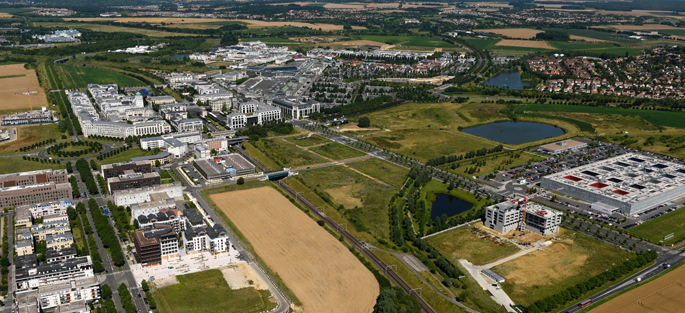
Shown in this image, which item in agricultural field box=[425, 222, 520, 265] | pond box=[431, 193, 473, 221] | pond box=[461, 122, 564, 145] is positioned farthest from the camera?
pond box=[461, 122, 564, 145]

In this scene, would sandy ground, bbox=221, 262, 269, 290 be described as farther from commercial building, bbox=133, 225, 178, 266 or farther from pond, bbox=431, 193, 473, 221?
pond, bbox=431, 193, 473, 221

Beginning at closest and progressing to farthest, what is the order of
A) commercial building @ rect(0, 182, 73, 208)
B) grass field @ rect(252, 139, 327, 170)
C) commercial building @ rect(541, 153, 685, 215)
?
commercial building @ rect(0, 182, 73, 208)
commercial building @ rect(541, 153, 685, 215)
grass field @ rect(252, 139, 327, 170)

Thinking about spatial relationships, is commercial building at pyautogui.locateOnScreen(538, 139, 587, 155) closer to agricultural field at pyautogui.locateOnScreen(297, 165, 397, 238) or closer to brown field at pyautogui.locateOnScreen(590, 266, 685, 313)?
agricultural field at pyautogui.locateOnScreen(297, 165, 397, 238)

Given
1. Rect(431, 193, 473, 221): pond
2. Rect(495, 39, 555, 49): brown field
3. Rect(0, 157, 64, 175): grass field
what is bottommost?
Rect(431, 193, 473, 221): pond

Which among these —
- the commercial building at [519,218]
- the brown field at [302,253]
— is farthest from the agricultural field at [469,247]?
the brown field at [302,253]

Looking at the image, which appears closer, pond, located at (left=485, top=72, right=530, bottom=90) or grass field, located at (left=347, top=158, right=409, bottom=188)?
grass field, located at (left=347, top=158, right=409, bottom=188)

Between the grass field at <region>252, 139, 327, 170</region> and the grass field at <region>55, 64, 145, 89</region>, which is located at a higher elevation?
the grass field at <region>55, 64, 145, 89</region>

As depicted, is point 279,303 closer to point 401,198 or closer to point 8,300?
point 8,300

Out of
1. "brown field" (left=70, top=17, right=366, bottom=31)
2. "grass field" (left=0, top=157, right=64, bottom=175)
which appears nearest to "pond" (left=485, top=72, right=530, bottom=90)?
"brown field" (left=70, top=17, right=366, bottom=31)
